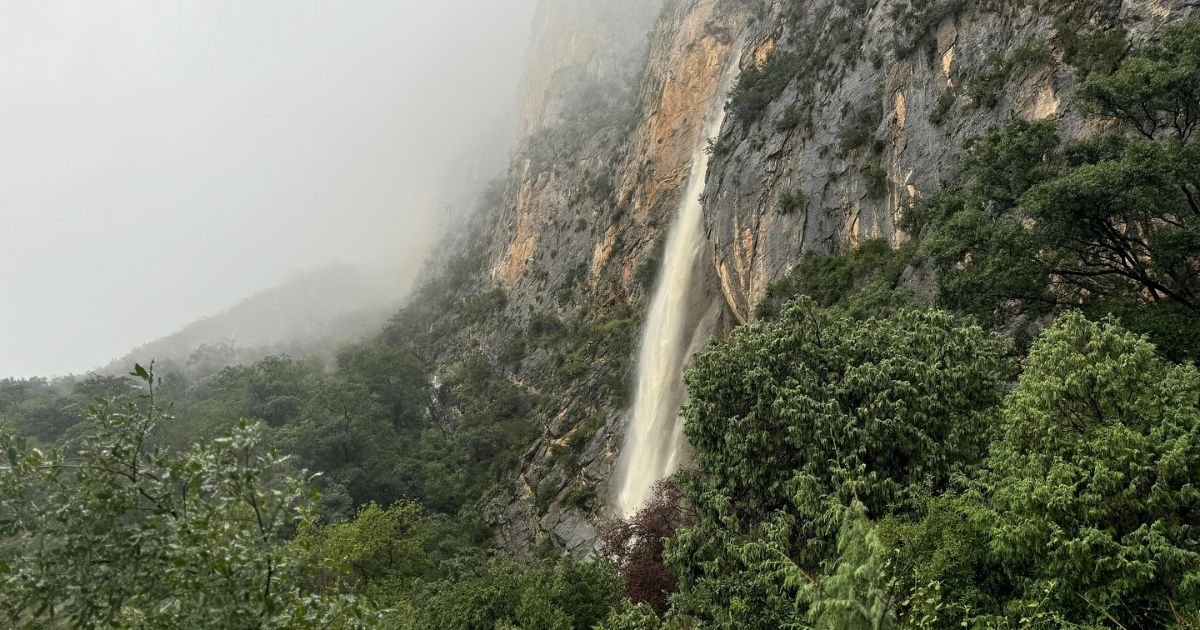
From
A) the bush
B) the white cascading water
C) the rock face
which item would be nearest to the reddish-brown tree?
the white cascading water

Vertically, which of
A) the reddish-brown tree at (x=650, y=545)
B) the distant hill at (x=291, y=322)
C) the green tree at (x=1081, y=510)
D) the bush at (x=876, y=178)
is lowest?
the reddish-brown tree at (x=650, y=545)

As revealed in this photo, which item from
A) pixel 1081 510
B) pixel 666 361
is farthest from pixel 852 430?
pixel 666 361

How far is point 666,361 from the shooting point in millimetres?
39188

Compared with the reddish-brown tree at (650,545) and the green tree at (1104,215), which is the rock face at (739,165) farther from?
the reddish-brown tree at (650,545)

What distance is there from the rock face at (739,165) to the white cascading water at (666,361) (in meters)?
1.83

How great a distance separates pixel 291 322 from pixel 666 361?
4717 inches

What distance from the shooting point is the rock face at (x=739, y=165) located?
24891mm

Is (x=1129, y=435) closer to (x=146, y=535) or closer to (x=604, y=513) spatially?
(x=146, y=535)

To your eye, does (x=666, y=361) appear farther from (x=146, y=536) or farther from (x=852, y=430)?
(x=146, y=536)

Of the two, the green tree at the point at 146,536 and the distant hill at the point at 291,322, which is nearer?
the green tree at the point at 146,536

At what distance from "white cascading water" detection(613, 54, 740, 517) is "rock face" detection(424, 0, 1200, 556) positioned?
1.83 meters

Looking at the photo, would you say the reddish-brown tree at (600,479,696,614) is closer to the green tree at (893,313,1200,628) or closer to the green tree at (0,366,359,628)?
the green tree at (893,313,1200,628)

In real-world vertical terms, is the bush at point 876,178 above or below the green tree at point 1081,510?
above

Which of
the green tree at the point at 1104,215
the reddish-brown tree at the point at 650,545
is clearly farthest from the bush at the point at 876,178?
the reddish-brown tree at the point at 650,545
